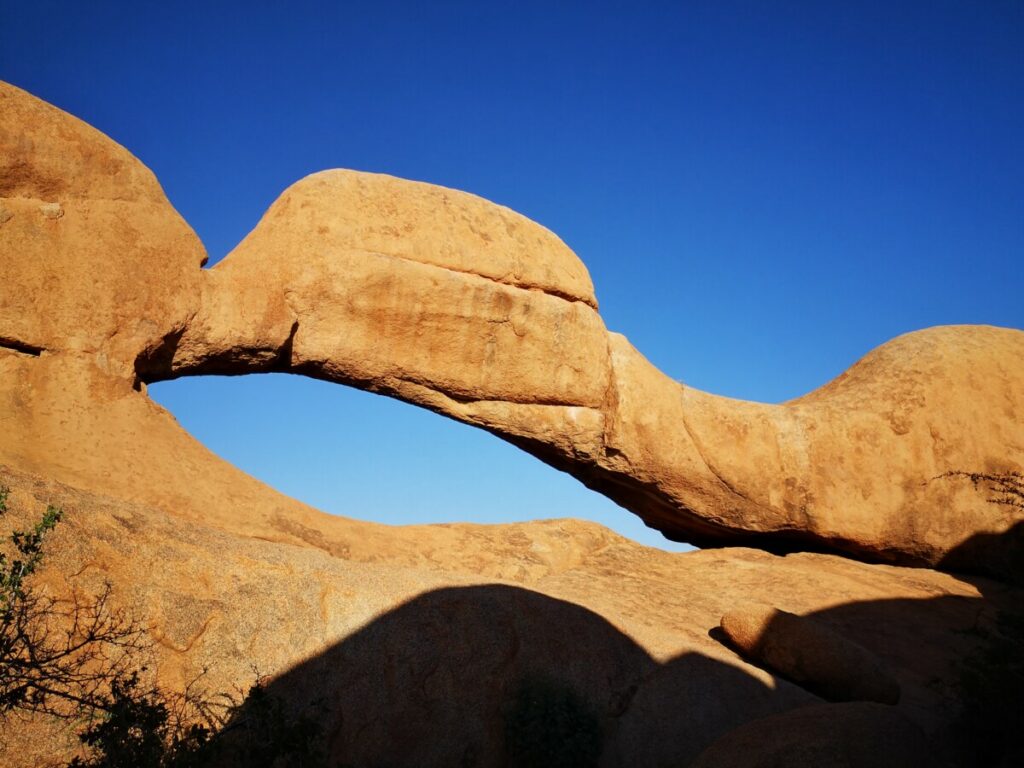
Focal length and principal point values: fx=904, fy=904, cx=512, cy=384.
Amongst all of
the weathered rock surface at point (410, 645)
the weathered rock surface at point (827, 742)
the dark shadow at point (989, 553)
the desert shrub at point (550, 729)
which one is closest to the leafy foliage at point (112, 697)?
the weathered rock surface at point (410, 645)

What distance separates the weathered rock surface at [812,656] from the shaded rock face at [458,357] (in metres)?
2.49

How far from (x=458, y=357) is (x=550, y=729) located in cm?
450

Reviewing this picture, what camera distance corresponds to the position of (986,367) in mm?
11859

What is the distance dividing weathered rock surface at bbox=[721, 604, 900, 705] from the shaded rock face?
249 centimetres

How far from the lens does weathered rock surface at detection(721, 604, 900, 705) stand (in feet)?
26.3

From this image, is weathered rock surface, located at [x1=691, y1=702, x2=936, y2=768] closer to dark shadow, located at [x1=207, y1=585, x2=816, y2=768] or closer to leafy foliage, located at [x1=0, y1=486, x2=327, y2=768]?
dark shadow, located at [x1=207, y1=585, x2=816, y2=768]

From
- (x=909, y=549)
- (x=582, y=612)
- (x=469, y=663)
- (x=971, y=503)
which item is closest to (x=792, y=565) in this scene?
(x=909, y=549)

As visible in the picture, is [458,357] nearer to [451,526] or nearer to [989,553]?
[451,526]

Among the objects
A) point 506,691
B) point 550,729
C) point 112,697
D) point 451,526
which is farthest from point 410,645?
point 451,526

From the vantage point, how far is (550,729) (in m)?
6.23

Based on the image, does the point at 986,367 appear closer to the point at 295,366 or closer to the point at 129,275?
the point at 295,366

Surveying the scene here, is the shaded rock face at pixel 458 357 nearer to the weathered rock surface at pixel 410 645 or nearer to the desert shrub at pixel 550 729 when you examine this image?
the weathered rock surface at pixel 410 645

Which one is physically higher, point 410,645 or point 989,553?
point 989,553

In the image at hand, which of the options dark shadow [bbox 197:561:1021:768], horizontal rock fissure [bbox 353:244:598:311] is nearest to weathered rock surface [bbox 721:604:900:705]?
dark shadow [bbox 197:561:1021:768]
